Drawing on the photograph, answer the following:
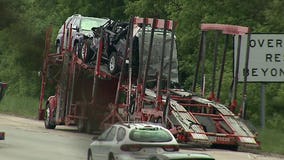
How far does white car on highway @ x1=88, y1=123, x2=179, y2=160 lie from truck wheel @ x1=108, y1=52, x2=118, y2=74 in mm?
10082

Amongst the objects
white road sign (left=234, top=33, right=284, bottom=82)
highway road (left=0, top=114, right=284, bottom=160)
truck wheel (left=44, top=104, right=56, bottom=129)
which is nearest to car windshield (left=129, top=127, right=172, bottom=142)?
highway road (left=0, top=114, right=284, bottom=160)

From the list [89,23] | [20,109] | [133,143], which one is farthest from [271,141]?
[20,109]

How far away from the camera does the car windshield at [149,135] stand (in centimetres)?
1075

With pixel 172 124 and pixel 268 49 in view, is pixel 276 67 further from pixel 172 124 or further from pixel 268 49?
pixel 172 124

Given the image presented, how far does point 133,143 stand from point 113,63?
1092 cm

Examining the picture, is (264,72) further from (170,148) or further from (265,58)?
(170,148)

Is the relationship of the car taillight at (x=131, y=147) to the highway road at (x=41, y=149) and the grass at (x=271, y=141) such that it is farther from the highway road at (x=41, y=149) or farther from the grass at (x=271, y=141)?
the grass at (x=271, y=141)

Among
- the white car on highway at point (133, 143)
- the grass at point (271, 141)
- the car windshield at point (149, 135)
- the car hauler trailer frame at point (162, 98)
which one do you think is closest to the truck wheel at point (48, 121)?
the car hauler trailer frame at point (162, 98)

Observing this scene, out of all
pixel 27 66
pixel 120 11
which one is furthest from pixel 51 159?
pixel 120 11

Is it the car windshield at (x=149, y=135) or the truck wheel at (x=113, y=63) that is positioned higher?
the truck wheel at (x=113, y=63)

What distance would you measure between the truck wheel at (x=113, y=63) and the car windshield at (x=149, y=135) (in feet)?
33.6

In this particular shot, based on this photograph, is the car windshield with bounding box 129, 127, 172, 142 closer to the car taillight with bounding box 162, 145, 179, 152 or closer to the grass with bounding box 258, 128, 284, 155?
the car taillight with bounding box 162, 145, 179, 152

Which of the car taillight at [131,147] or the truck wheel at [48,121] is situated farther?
the truck wheel at [48,121]

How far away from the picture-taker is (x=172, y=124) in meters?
18.3
